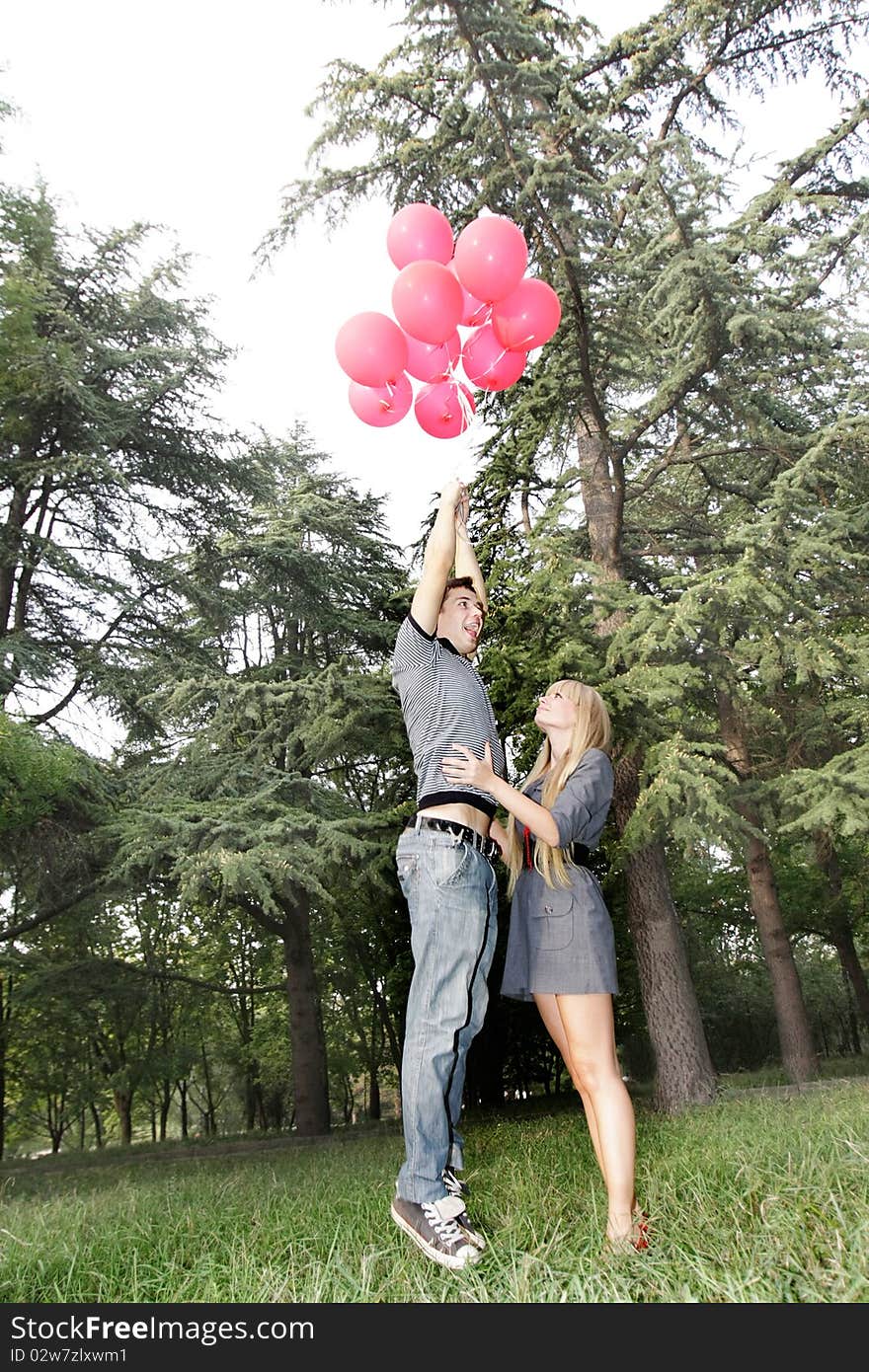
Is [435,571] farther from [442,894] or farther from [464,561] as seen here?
[442,894]

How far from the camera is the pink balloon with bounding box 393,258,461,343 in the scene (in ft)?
11.6

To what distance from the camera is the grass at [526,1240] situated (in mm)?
1926

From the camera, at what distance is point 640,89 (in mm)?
7883

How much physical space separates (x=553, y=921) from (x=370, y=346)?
2.56 m

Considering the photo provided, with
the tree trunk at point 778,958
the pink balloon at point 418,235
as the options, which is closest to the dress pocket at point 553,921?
the pink balloon at point 418,235

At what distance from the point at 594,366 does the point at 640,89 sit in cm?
299

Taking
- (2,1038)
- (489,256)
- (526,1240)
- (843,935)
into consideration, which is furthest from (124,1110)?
(489,256)

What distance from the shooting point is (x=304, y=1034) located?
1095 cm

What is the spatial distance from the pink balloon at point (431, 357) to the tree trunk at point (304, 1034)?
8.05 meters

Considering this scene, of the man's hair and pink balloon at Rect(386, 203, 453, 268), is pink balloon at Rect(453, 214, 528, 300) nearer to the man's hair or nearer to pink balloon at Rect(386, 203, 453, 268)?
pink balloon at Rect(386, 203, 453, 268)

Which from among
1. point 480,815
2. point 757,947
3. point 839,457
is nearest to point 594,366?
point 839,457

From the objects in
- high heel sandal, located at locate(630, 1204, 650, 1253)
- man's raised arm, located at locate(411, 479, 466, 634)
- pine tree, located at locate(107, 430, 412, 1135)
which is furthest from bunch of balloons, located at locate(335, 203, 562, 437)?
pine tree, located at locate(107, 430, 412, 1135)

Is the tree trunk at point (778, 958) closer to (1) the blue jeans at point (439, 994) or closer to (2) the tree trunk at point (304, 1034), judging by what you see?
(2) the tree trunk at point (304, 1034)

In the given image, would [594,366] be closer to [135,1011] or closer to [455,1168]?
[455,1168]
